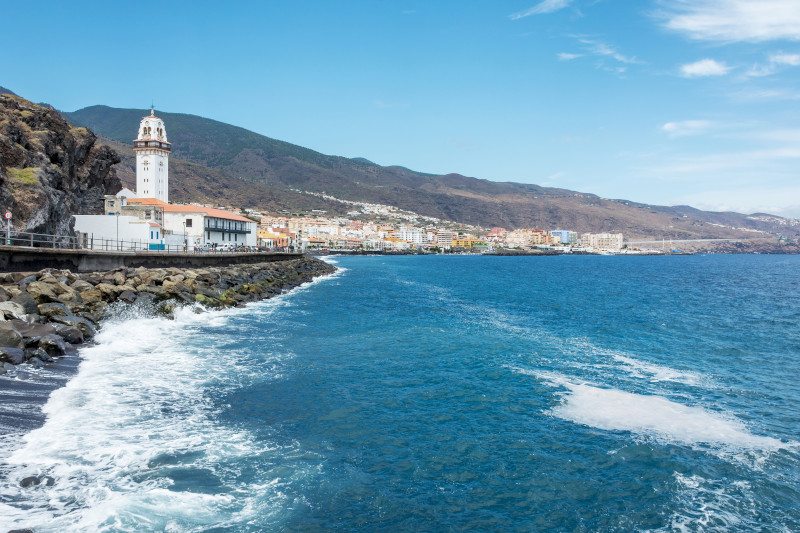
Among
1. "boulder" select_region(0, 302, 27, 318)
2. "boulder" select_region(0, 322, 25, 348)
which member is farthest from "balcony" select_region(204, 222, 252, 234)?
"boulder" select_region(0, 322, 25, 348)

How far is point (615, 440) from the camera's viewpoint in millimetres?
11273

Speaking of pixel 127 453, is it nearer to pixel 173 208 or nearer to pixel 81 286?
pixel 81 286

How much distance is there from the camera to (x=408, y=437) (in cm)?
1124

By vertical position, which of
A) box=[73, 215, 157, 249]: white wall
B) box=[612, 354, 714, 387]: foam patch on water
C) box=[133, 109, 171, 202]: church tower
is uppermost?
box=[133, 109, 171, 202]: church tower

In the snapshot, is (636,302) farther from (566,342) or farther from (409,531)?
(409,531)

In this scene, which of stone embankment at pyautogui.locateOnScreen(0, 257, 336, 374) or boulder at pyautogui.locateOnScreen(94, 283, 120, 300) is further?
boulder at pyautogui.locateOnScreen(94, 283, 120, 300)

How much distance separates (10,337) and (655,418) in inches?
672

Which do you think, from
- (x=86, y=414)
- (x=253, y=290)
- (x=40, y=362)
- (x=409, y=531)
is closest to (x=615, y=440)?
(x=409, y=531)

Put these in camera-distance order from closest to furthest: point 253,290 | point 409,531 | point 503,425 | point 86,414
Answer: point 409,531 < point 86,414 < point 503,425 < point 253,290

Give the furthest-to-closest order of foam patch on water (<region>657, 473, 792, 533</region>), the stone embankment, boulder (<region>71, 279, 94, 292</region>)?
boulder (<region>71, 279, 94, 292</region>), the stone embankment, foam patch on water (<region>657, 473, 792, 533</region>)

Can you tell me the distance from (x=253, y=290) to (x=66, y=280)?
14985 mm

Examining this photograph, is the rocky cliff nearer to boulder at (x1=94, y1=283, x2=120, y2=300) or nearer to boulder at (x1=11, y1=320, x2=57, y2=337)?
boulder at (x1=94, y1=283, x2=120, y2=300)

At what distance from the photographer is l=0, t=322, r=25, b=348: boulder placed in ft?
46.2

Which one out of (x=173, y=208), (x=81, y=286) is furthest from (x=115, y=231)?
(x=81, y=286)
